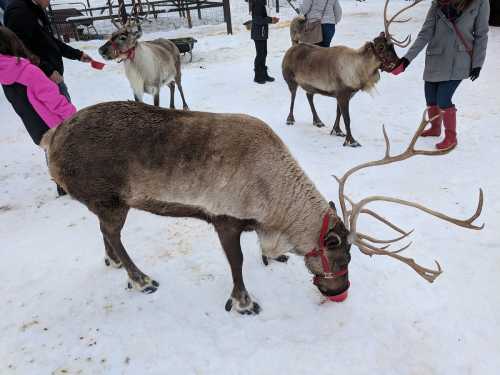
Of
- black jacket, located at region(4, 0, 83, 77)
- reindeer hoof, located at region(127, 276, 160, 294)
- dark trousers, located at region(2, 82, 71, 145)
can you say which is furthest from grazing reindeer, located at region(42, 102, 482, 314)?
black jacket, located at region(4, 0, 83, 77)

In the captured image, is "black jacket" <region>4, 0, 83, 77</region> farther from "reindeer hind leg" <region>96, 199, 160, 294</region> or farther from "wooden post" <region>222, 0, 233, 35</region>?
"wooden post" <region>222, 0, 233, 35</region>

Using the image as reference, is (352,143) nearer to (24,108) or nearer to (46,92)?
(46,92)

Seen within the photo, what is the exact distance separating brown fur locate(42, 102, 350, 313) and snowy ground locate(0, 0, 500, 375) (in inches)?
17.2

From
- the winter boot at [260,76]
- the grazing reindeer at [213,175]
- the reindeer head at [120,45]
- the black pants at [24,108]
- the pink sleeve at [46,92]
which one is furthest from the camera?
the winter boot at [260,76]

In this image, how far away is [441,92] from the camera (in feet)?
13.4

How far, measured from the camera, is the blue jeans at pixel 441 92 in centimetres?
401

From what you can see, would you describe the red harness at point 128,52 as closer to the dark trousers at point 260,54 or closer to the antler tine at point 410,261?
the dark trousers at point 260,54

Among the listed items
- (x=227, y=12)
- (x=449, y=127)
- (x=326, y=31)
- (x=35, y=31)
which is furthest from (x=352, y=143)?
(x=227, y=12)

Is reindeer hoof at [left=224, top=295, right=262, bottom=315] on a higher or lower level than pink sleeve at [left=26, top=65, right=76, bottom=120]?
lower

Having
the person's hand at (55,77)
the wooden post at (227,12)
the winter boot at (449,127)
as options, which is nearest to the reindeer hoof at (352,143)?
the winter boot at (449,127)

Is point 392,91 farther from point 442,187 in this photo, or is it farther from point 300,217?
point 300,217

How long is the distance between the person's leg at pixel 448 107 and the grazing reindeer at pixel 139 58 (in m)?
3.96

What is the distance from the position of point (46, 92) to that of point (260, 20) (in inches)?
202

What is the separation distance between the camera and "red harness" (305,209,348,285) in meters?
2.15
